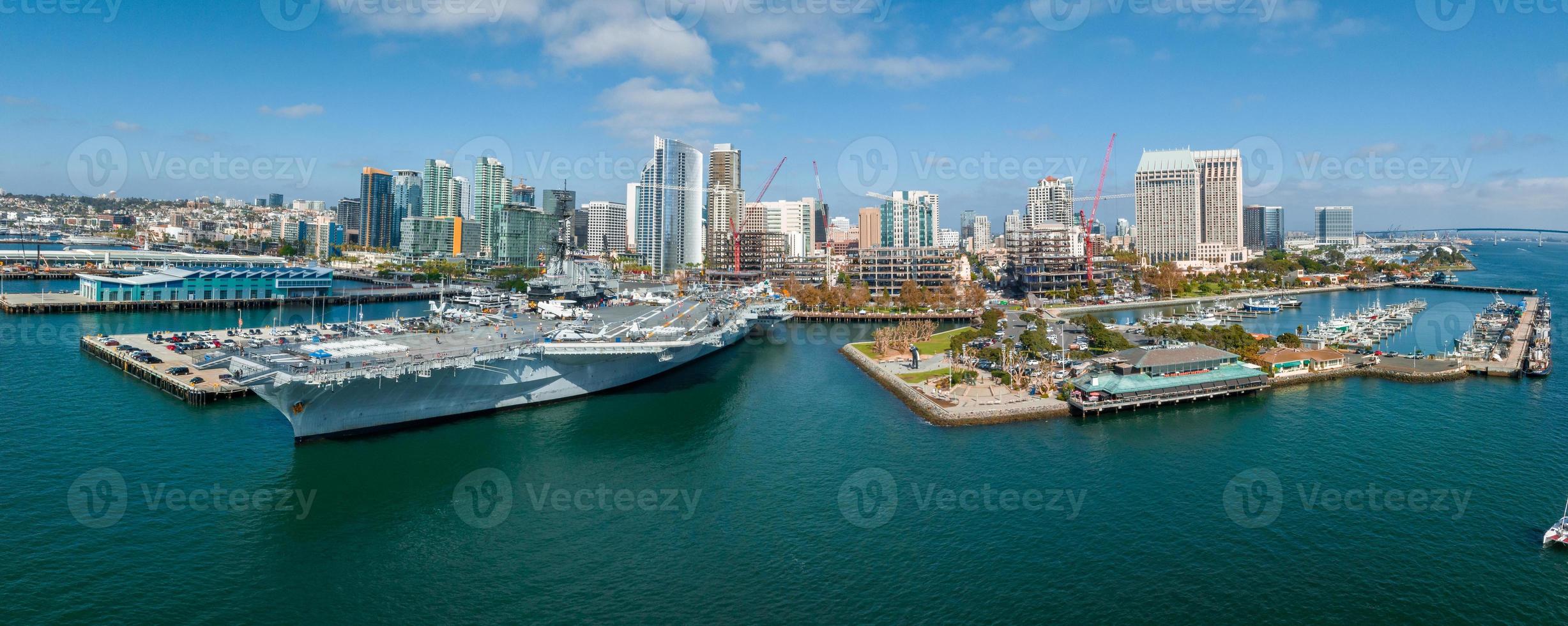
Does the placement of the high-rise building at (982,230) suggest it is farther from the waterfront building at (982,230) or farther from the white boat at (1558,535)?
the white boat at (1558,535)

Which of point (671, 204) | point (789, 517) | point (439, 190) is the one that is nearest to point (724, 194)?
point (671, 204)

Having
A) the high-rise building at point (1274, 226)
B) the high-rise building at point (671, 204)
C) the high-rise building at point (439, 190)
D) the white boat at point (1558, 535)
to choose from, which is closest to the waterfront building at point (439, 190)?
the high-rise building at point (439, 190)

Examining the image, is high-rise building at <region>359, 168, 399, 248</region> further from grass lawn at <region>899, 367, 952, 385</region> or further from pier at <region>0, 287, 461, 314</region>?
grass lawn at <region>899, 367, 952, 385</region>

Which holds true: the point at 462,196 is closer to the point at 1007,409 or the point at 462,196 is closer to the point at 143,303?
the point at 143,303

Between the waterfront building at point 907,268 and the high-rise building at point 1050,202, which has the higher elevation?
the high-rise building at point 1050,202

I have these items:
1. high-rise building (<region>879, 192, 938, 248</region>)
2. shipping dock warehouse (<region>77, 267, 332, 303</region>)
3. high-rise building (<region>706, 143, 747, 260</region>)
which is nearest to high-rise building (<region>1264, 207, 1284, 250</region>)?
high-rise building (<region>879, 192, 938, 248</region>)

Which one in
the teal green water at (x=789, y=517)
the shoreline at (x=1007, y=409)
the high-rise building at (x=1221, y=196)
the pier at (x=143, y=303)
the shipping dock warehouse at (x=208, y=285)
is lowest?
the teal green water at (x=789, y=517)

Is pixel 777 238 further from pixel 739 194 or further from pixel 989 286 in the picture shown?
pixel 989 286
